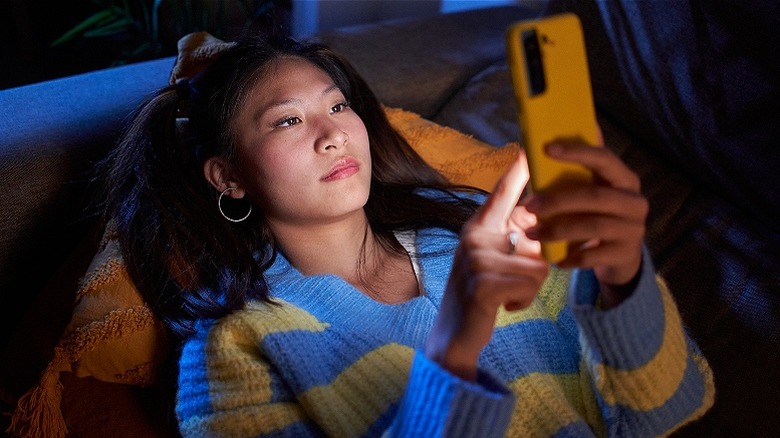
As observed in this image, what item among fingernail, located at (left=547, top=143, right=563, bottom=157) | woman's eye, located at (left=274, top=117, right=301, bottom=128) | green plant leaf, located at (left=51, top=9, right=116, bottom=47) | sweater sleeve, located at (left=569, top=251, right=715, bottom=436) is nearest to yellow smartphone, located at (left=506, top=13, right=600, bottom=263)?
fingernail, located at (left=547, top=143, right=563, bottom=157)

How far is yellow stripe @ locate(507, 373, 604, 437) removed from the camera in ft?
2.87

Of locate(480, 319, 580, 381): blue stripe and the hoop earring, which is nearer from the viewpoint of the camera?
locate(480, 319, 580, 381): blue stripe

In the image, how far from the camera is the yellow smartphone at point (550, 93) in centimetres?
59

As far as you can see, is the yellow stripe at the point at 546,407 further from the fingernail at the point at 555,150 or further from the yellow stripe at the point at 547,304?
the fingernail at the point at 555,150

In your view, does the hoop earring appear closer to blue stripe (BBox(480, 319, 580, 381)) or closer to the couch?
the couch

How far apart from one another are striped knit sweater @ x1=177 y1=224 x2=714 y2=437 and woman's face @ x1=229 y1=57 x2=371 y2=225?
11cm

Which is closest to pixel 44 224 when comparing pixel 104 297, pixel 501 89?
pixel 104 297

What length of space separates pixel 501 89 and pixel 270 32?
1.93 feet

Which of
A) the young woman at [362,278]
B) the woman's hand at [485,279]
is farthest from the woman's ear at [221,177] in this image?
the woman's hand at [485,279]

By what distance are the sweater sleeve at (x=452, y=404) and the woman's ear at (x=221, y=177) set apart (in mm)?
481

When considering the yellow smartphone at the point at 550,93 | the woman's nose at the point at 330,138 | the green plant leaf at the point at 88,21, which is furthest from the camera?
the green plant leaf at the point at 88,21

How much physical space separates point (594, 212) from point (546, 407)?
0.35m

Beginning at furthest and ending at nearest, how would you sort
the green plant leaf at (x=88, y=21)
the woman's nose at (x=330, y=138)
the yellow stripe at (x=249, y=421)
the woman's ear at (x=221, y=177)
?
the green plant leaf at (x=88, y=21) → the woman's ear at (x=221, y=177) → the woman's nose at (x=330, y=138) → the yellow stripe at (x=249, y=421)

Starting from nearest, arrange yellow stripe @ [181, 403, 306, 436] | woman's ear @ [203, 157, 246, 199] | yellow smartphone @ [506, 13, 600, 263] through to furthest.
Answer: yellow smartphone @ [506, 13, 600, 263]
yellow stripe @ [181, 403, 306, 436]
woman's ear @ [203, 157, 246, 199]
